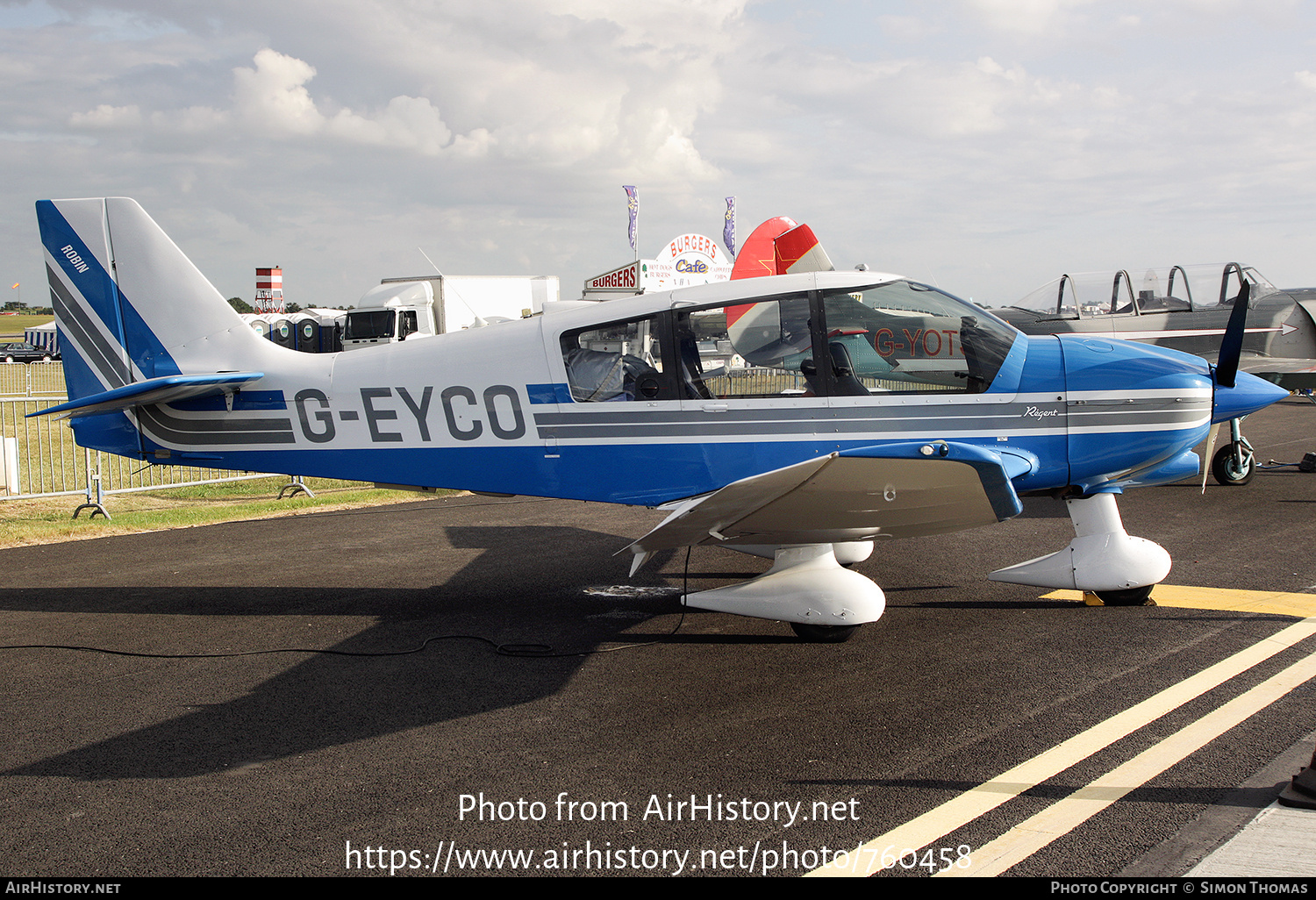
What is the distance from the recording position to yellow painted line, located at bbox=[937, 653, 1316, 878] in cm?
286

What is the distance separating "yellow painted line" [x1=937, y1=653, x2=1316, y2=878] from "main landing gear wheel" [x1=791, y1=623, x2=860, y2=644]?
1.83 meters

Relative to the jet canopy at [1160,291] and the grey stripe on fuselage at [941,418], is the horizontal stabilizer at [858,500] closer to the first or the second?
the grey stripe on fuselage at [941,418]

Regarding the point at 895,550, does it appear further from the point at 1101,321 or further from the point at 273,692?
the point at 1101,321

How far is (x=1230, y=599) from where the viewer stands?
19.0 feet

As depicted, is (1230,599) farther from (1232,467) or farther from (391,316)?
(391,316)

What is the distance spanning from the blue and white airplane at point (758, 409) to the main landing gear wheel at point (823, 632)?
2 centimetres

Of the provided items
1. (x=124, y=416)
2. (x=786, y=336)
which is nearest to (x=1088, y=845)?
(x=786, y=336)

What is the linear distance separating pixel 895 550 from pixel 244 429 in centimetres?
547

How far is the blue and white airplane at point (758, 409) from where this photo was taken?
17.0ft

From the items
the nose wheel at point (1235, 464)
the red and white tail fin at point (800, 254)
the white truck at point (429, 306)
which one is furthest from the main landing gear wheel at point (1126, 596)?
the white truck at point (429, 306)

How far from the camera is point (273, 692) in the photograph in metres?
4.59

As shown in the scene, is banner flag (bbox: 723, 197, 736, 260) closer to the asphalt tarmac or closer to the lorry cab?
the lorry cab

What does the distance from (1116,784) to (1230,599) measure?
3283mm

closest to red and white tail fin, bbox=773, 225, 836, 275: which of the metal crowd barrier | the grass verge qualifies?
the metal crowd barrier
